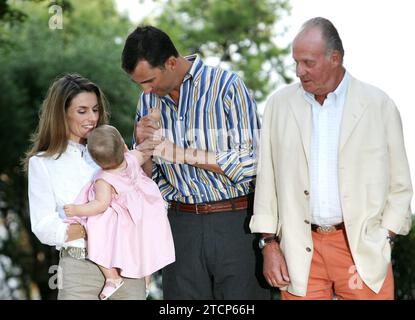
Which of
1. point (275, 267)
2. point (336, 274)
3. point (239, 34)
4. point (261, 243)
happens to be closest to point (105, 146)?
point (261, 243)

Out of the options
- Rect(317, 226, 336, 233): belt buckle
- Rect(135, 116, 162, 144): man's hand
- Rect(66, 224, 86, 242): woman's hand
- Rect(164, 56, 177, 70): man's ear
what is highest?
Rect(164, 56, 177, 70): man's ear

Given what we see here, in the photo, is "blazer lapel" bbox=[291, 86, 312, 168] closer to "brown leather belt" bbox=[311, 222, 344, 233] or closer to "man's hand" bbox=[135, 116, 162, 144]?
"brown leather belt" bbox=[311, 222, 344, 233]

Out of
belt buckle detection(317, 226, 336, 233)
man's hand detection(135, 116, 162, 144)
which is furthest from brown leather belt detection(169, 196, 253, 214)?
belt buckle detection(317, 226, 336, 233)

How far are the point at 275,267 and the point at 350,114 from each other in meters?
0.85

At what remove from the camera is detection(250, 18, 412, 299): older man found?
376 centimetres

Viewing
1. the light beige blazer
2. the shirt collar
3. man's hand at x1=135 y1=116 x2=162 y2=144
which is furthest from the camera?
the shirt collar

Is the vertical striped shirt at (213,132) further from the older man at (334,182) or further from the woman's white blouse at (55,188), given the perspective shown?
the woman's white blouse at (55,188)

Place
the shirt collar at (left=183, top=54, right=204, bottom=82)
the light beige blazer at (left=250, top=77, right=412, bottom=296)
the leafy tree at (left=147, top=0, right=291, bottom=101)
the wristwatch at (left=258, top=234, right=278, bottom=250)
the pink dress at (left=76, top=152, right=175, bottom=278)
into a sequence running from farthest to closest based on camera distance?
1. the leafy tree at (left=147, top=0, right=291, bottom=101)
2. the shirt collar at (left=183, top=54, right=204, bottom=82)
3. the wristwatch at (left=258, top=234, right=278, bottom=250)
4. the pink dress at (left=76, top=152, right=175, bottom=278)
5. the light beige blazer at (left=250, top=77, right=412, bottom=296)

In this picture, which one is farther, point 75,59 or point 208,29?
point 208,29

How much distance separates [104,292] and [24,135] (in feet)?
31.9

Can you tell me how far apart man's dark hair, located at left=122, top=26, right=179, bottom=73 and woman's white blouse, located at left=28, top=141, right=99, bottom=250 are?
556 mm

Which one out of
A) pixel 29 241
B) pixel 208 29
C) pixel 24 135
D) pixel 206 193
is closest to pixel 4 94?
pixel 24 135

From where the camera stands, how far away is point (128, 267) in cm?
387
